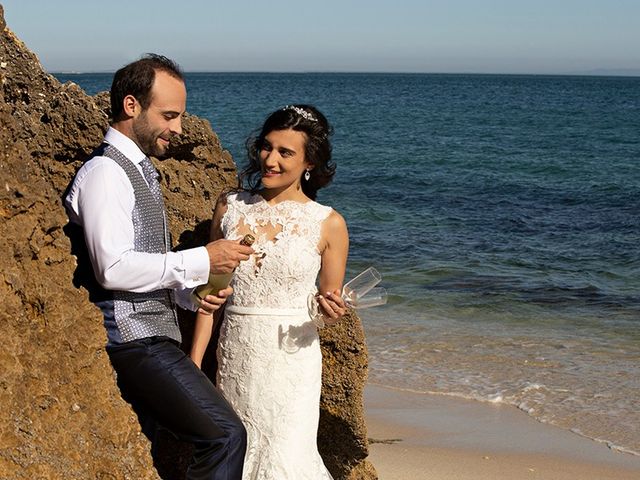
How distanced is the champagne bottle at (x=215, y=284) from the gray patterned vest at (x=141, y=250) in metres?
0.31

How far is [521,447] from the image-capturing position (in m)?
7.09

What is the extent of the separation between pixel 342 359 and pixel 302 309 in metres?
0.53

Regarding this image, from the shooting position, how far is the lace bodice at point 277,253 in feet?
14.1

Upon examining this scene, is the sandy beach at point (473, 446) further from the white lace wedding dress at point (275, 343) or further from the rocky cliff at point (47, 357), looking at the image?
the rocky cliff at point (47, 357)

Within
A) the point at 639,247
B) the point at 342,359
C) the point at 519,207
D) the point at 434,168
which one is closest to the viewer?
the point at 342,359

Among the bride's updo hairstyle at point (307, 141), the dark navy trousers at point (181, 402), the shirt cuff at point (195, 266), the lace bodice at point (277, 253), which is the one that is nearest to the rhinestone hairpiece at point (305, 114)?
the bride's updo hairstyle at point (307, 141)

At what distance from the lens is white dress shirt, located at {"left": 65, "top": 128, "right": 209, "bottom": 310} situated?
3.26 m

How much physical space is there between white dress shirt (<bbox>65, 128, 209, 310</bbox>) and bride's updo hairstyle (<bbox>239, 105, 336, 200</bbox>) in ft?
3.55

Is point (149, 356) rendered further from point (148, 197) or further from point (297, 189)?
point (297, 189)

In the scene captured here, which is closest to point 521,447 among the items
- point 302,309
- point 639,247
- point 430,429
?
point 430,429

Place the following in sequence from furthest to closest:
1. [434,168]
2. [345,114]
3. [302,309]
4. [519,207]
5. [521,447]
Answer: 1. [345,114]
2. [434,168]
3. [519,207]
4. [521,447]
5. [302,309]

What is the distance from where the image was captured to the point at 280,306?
4316 millimetres

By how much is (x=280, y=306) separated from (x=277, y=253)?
0.23 metres

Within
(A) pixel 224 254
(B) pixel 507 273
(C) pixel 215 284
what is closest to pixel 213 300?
(C) pixel 215 284
